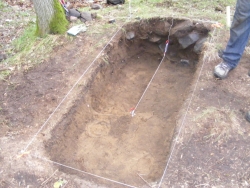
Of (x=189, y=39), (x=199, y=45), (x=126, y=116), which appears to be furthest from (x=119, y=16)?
(x=126, y=116)

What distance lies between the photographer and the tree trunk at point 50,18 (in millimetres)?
5078

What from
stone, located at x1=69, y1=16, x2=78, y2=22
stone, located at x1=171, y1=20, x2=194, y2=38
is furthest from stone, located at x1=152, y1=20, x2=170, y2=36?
stone, located at x1=69, y1=16, x2=78, y2=22

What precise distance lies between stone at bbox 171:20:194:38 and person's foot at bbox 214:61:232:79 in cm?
133

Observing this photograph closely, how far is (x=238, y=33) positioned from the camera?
3.84 m

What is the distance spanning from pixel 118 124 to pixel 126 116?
0.69 ft

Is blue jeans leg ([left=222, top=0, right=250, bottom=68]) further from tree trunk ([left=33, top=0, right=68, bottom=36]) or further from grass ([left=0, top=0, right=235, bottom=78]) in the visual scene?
tree trunk ([left=33, top=0, right=68, bottom=36])

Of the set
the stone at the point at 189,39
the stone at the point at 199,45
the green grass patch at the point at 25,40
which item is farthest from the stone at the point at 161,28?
the green grass patch at the point at 25,40

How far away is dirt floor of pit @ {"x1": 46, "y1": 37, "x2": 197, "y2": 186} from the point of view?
12.0 feet

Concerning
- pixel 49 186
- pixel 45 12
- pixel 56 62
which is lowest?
pixel 49 186

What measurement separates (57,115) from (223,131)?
2138mm

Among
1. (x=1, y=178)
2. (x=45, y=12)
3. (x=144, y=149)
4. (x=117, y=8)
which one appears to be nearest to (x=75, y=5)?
(x=117, y=8)

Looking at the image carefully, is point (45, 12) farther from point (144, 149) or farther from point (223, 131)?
point (223, 131)

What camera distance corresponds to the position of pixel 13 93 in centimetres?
426

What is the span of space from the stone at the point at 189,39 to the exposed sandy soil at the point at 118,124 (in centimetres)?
23
